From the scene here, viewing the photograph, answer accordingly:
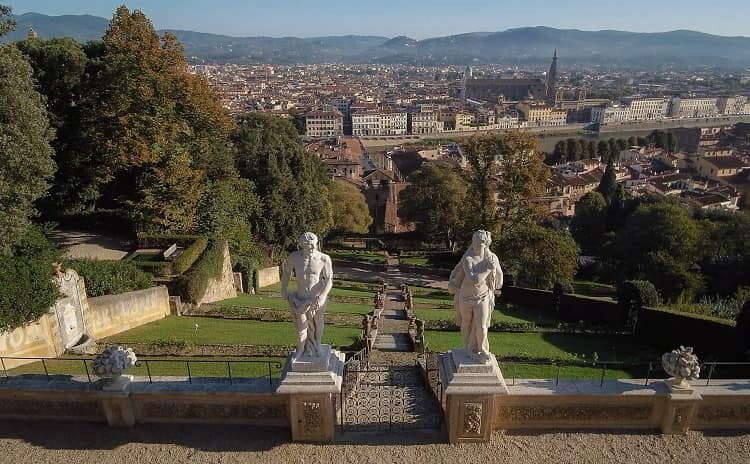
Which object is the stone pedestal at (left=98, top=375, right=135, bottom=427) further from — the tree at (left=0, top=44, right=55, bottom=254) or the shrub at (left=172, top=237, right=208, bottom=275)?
the shrub at (left=172, top=237, right=208, bottom=275)

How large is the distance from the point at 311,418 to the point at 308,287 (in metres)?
2.21

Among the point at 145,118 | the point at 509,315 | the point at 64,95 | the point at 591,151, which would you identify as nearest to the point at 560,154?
the point at 591,151

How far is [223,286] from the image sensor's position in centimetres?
2253

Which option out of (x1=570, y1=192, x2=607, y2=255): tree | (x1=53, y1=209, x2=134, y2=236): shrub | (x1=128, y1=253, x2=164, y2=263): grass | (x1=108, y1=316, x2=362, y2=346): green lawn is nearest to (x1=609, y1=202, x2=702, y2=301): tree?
(x1=570, y1=192, x2=607, y2=255): tree

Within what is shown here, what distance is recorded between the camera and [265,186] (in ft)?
110

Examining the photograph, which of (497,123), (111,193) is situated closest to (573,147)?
(497,123)

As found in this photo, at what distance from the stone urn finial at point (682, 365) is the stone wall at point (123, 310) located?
14461mm

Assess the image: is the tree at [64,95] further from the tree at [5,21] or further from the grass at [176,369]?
the grass at [176,369]

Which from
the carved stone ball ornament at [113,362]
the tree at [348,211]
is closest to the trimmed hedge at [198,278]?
the carved stone ball ornament at [113,362]

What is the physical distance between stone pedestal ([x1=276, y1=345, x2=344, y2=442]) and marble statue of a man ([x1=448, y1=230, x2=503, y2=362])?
7.55 ft

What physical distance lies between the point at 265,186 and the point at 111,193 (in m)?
9.08

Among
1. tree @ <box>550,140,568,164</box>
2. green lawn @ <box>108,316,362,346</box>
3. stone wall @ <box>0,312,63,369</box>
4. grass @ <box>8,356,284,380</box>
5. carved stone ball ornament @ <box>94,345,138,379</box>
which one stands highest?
carved stone ball ornament @ <box>94,345,138,379</box>

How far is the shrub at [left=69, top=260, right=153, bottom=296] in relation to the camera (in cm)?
1636

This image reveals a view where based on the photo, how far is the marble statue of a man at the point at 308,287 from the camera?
8094mm
